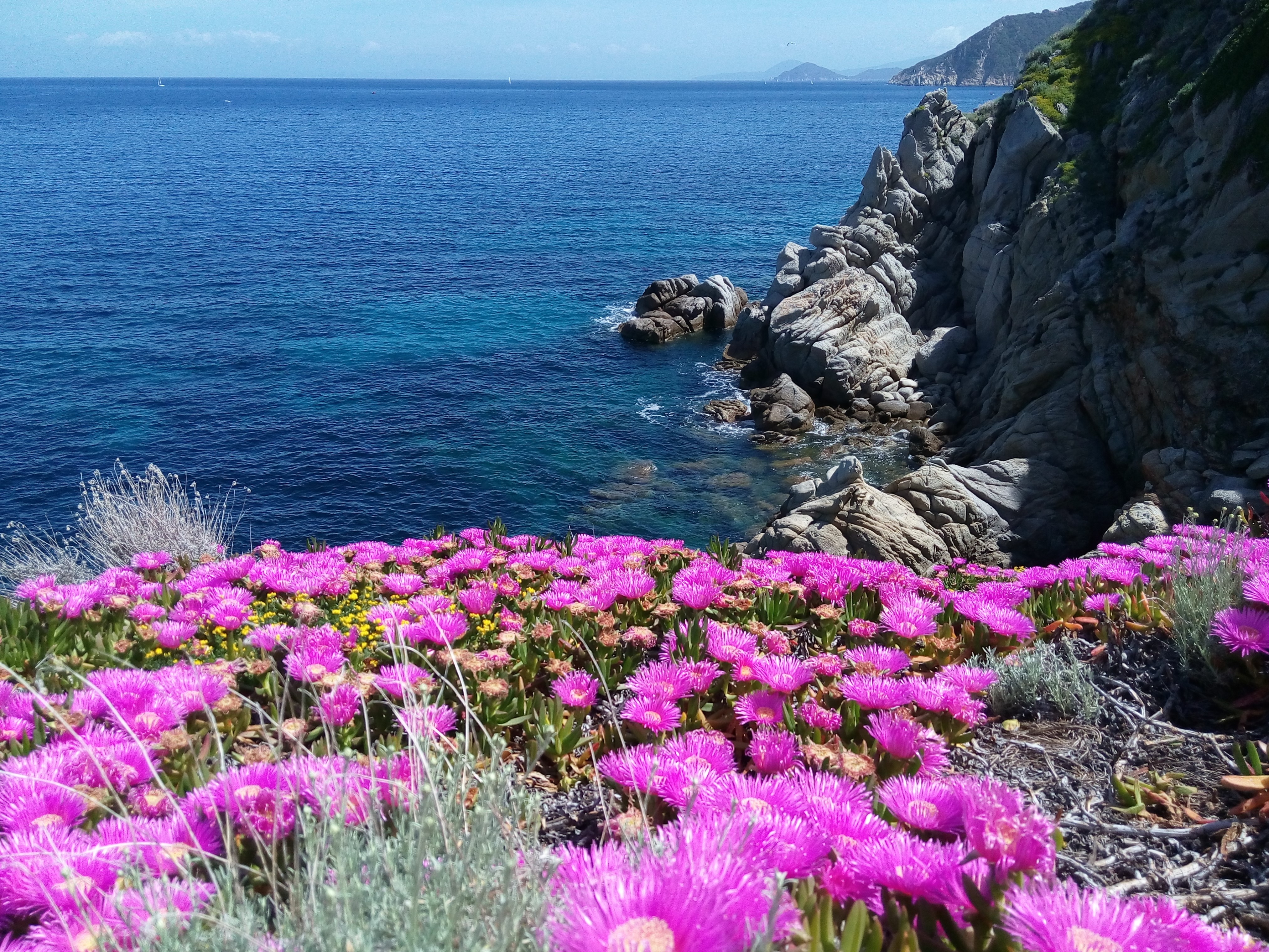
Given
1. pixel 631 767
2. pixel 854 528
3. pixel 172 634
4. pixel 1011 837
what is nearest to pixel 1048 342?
pixel 854 528

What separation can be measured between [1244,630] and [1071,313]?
74.5ft

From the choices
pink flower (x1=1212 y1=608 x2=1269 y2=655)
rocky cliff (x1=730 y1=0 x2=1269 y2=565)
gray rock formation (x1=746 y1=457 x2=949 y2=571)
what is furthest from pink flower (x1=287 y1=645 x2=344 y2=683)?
rocky cliff (x1=730 y1=0 x2=1269 y2=565)

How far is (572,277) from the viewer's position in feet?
166

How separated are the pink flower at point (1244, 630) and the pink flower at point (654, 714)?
6.89ft

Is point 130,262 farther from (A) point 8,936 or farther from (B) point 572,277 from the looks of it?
(A) point 8,936

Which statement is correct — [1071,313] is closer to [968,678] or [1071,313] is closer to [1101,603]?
[1101,603]

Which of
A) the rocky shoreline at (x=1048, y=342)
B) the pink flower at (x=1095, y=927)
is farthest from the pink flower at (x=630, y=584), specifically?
the rocky shoreline at (x=1048, y=342)

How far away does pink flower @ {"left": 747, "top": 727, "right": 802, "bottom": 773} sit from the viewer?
280 cm

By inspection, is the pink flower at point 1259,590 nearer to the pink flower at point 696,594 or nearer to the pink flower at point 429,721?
the pink flower at point 696,594

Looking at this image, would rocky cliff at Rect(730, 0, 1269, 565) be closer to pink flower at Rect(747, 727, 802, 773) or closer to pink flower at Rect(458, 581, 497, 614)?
pink flower at Rect(458, 581, 497, 614)

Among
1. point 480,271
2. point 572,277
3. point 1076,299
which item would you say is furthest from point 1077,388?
point 480,271

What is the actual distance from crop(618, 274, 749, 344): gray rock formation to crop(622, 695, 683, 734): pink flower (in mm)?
37362

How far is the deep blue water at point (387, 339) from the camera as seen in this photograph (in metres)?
26.5

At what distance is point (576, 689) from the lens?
3.41 m
